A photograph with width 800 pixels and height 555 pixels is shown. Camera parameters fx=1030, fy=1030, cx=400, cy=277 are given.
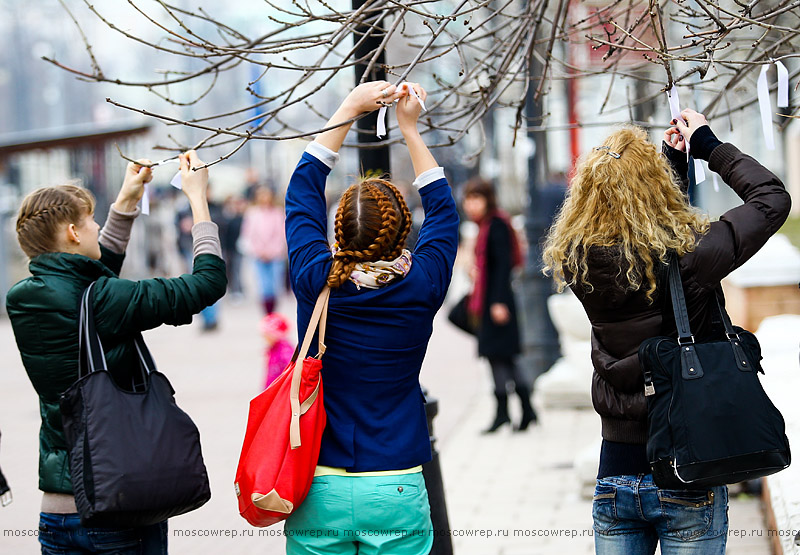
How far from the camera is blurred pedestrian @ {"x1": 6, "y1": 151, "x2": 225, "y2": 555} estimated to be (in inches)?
121

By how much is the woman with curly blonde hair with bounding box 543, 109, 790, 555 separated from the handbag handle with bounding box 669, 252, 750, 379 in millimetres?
29

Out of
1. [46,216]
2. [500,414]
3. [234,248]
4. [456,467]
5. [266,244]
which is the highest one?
[234,248]

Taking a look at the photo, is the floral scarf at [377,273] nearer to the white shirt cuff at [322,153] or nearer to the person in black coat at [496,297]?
the white shirt cuff at [322,153]

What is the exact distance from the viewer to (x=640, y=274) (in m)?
2.85

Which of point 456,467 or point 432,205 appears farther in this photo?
point 456,467

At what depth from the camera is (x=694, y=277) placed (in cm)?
284

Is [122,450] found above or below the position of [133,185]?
below

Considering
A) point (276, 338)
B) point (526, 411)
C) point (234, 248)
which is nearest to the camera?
point (276, 338)

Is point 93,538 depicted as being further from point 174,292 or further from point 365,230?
point 365,230

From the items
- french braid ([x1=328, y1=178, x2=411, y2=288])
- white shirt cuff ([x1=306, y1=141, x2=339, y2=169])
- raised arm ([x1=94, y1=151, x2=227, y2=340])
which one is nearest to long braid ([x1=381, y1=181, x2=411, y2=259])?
french braid ([x1=328, y1=178, x2=411, y2=288])

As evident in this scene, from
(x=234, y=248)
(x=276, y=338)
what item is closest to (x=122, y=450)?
(x=276, y=338)

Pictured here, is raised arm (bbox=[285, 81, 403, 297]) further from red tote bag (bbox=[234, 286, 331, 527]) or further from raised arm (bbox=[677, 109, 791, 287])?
raised arm (bbox=[677, 109, 791, 287])

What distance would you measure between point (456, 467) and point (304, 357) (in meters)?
4.47

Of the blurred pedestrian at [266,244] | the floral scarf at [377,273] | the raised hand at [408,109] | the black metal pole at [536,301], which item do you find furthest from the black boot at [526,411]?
the blurred pedestrian at [266,244]
